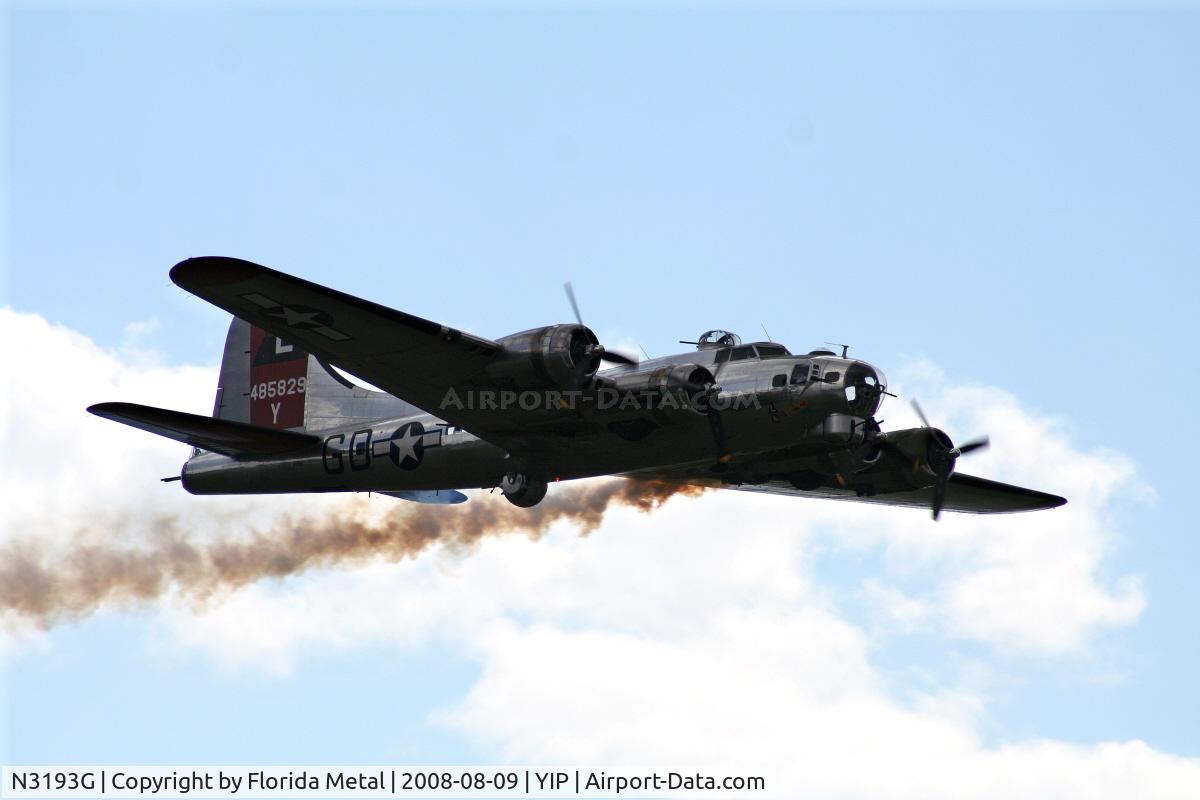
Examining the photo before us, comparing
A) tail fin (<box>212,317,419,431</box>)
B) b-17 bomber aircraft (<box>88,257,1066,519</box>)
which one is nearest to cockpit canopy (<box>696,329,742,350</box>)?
b-17 bomber aircraft (<box>88,257,1066,519</box>)

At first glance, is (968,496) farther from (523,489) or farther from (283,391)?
(283,391)

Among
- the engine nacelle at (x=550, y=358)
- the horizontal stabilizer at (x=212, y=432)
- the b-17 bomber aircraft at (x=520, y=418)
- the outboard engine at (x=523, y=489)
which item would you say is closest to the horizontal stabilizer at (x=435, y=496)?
the b-17 bomber aircraft at (x=520, y=418)

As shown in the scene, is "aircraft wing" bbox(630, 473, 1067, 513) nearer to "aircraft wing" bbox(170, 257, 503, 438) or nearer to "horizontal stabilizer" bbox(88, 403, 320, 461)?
"aircraft wing" bbox(170, 257, 503, 438)

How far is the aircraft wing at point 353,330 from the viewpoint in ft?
Answer: 74.8

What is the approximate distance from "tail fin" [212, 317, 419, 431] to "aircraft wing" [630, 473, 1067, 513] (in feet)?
26.6

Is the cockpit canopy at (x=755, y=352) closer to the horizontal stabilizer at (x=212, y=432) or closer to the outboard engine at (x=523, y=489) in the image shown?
the outboard engine at (x=523, y=489)

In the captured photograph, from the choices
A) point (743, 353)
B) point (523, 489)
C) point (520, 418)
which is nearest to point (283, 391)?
point (523, 489)

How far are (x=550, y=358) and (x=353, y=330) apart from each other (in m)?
3.34

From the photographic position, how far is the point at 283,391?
104ft

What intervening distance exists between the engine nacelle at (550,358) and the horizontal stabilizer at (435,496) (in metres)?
5.80

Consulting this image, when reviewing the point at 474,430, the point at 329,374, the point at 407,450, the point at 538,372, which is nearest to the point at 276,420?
the point at 329,374

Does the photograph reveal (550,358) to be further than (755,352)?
No

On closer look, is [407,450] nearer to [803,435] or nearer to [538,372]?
[538,372]

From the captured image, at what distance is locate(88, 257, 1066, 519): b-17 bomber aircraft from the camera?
24203 mm
